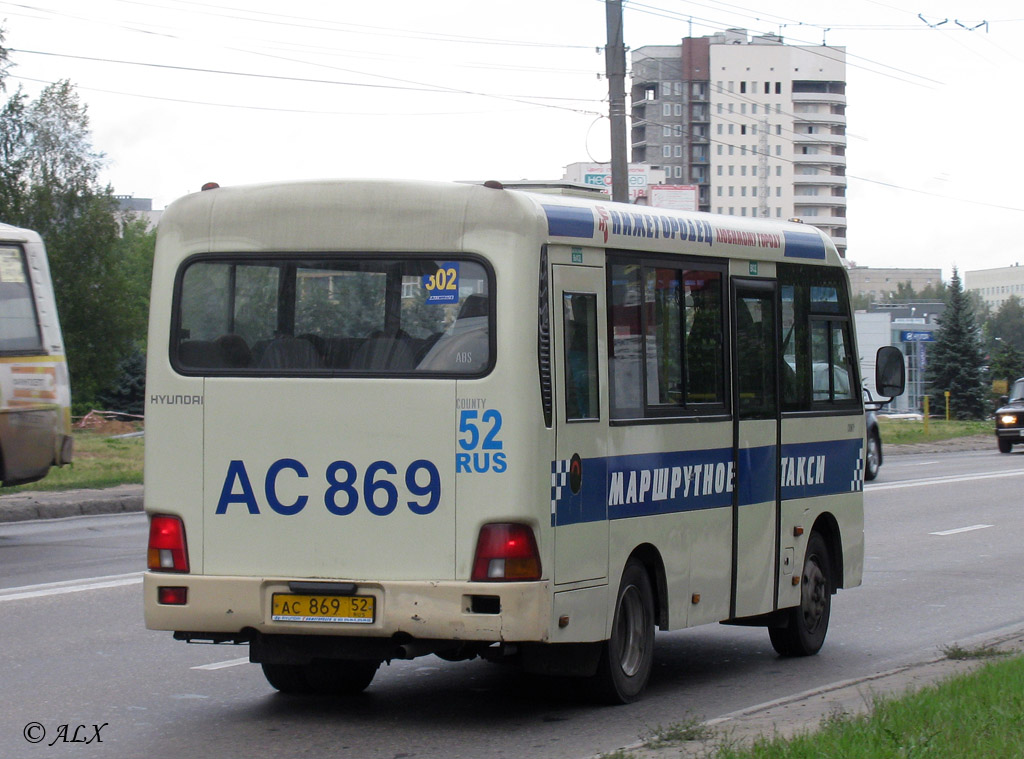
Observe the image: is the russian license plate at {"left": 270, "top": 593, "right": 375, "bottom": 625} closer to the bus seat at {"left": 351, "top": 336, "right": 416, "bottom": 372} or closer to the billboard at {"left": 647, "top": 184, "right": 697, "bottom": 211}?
the bus seat at {"left": 351, "top": 336, "right": 416, "bottom": 372}

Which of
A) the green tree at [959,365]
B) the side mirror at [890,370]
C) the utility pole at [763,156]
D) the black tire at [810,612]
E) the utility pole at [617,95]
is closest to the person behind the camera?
the black tire at [810,612]

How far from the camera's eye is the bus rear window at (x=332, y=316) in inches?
282

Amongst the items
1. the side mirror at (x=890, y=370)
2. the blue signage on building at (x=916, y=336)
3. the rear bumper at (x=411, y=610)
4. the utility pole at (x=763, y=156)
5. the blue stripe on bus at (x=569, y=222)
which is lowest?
the rear bumper at (x=411, y=610)

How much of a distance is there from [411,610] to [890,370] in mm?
4851

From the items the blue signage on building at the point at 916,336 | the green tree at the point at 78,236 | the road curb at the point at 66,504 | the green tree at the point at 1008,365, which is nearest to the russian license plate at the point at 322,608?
the road curb at the point at 66,504

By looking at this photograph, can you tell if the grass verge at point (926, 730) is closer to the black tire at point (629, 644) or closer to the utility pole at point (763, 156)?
the black tire at point (629, 644)

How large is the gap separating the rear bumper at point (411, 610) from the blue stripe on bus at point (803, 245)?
3669 mm

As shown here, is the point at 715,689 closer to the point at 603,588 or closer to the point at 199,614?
the point at 603,588

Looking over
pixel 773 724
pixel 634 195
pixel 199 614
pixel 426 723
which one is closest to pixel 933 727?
pixel 773 724

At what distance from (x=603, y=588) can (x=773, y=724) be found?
119 centimetres

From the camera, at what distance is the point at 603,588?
7.58m

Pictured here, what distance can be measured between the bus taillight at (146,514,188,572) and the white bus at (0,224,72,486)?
391 inches

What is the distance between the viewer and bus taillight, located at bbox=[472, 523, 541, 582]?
6949 mm

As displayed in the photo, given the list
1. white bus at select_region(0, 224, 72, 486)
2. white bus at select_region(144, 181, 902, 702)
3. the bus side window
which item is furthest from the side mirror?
white bus at select_region(0, 224, 72, 486)
